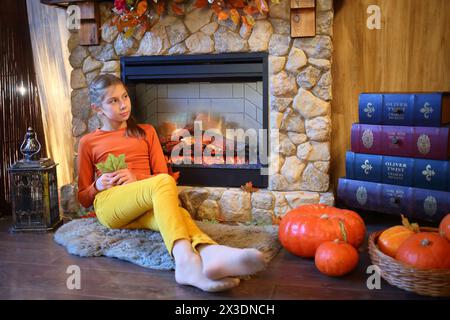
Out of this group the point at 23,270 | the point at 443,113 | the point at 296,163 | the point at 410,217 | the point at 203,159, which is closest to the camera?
the point at 23,270

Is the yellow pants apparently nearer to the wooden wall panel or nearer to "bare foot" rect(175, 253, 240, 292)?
"bare foot" rect(175, 253, 240, 292)

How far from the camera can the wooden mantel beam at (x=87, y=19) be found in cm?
282

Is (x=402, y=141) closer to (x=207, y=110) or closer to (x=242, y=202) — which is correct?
(x=242, y=202)

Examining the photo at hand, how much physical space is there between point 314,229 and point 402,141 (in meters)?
0.77

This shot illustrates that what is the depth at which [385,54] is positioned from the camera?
2.74m

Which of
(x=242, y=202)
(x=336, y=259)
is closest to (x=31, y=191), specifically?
(x=242, y=202)

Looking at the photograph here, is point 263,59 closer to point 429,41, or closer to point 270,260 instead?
point 429,41

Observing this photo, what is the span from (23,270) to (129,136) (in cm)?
86

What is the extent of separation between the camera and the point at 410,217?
251 centimetres

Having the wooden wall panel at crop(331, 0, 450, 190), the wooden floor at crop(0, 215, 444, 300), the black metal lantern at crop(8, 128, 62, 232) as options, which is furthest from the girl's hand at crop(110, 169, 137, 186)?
the wooden wall panel at crop(331, 0, 450, 190)

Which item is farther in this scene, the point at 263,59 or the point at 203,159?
the point at 203,159

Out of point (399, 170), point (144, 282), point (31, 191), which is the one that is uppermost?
point (399, 170)
